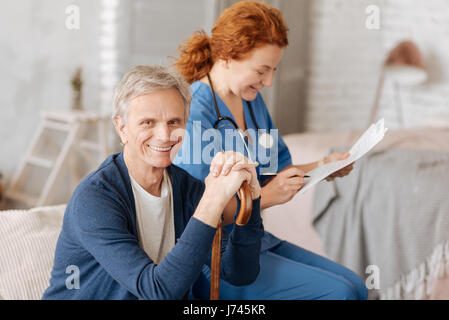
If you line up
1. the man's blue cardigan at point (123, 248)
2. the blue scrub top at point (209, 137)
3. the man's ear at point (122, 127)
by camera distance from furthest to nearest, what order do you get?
1. the blue scrub top at point (209, 137)
2. the man's ear at point (122, 127)
3. the man's blue cardigan at point (123, 248)

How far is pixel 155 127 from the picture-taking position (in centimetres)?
98

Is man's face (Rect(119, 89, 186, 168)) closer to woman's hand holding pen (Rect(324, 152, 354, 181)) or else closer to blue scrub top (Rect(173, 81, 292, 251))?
blue scrub top (Rect(173, 81, 292, 251))

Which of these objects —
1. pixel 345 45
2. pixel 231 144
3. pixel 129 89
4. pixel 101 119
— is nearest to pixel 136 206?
pixel 129 89

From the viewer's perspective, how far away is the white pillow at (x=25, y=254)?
4.31 ft

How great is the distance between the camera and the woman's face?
1.35 m

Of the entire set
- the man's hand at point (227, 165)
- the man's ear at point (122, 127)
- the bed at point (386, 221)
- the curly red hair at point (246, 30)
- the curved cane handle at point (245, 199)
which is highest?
the curly red hair at point (246, 30)

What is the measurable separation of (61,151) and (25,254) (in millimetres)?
2150

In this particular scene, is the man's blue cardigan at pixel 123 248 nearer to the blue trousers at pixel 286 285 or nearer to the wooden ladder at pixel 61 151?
the blue trousers at pixel 286 285

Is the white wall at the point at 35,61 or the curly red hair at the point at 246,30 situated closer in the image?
the curly red hair at the point at 246,30

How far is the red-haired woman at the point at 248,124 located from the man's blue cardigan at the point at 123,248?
0.17 m

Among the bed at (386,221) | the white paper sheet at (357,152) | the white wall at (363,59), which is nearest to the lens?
the white paper sheet at (357,152)

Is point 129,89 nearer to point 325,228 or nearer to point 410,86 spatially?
point 325,228

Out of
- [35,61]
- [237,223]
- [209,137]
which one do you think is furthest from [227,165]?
[35,61]

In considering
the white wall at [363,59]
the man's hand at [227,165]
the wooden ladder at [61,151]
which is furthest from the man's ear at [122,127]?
the white wall at [363,59]
